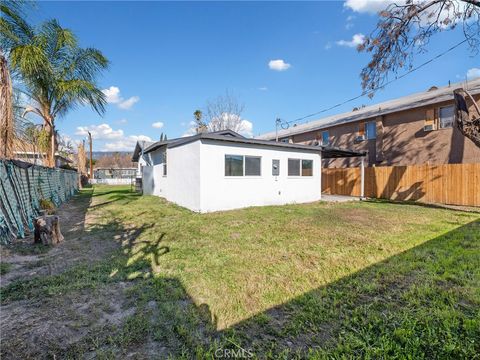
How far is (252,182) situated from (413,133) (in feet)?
35.8

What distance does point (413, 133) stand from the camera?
46.6 feet

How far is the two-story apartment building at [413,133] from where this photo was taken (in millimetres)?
12422

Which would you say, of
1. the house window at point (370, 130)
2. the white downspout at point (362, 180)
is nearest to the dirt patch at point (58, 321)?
the white downspout at point (362, 180)

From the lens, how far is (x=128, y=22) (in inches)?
402

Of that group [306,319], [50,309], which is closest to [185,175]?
[50,309]

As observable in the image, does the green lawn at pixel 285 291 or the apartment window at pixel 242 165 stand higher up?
the apartment window at pixel 242 165

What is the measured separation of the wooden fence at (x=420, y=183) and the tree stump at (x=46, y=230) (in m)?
14.8

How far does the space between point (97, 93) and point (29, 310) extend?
9.60 m

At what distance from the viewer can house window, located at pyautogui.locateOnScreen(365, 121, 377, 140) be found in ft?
53.7

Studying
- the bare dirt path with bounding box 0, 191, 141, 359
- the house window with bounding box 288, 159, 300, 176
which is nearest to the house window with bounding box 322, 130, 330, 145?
the house window with bounding box 288, 159, 300, 176

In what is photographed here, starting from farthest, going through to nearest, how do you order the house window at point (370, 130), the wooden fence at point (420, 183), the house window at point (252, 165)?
the house window at point (370, 130), the wooden fence at point (420, 183), the house window at point (252, 165)

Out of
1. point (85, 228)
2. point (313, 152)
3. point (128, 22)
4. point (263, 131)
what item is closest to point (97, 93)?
point (128, 22)

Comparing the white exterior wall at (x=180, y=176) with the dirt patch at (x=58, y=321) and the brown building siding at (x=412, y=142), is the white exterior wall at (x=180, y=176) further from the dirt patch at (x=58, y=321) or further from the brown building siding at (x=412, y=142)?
the brown building siding at (x=412, y=142)

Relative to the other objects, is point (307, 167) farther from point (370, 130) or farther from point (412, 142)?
point (370, 130)
